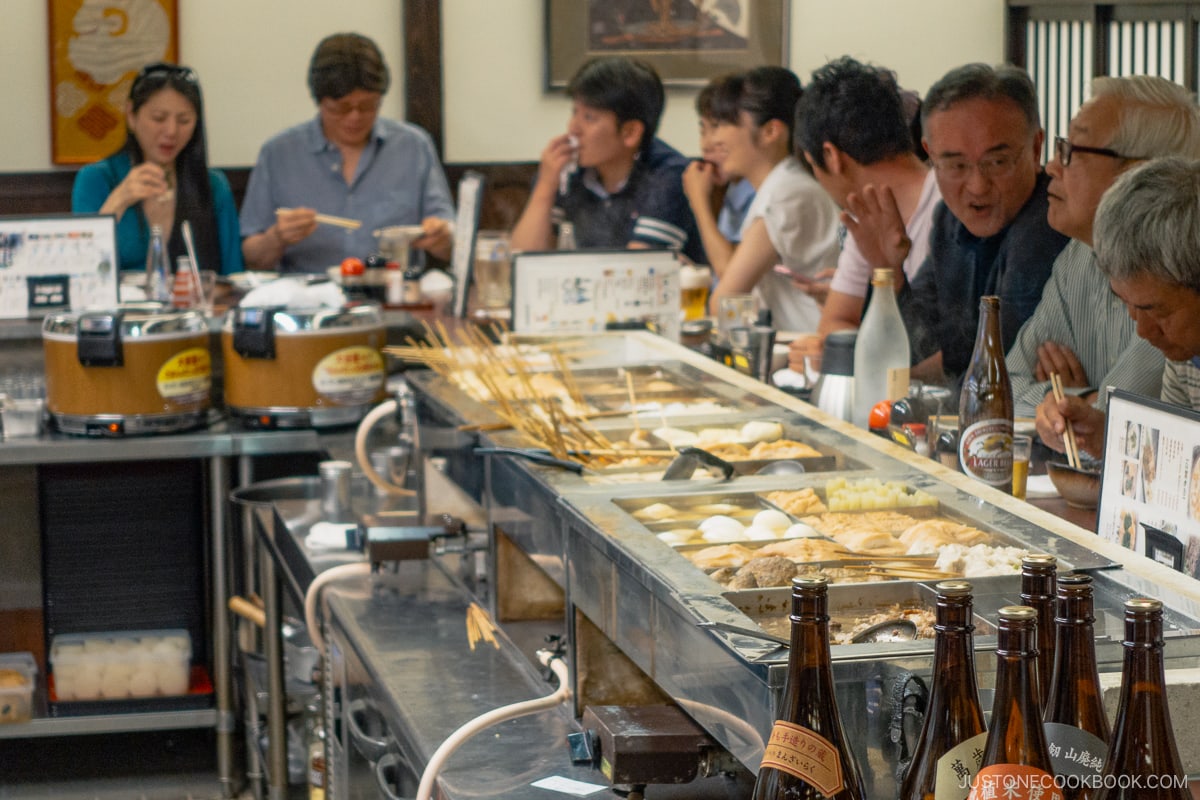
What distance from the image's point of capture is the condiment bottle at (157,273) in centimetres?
443

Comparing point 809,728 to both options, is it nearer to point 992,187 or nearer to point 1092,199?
point 1092,199

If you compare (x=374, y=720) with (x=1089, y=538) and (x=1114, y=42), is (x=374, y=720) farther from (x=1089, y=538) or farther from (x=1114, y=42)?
(x=1114, y=42)

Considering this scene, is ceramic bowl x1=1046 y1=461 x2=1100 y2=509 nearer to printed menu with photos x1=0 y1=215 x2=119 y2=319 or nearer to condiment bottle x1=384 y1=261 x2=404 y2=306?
condiment bottle x1=384 y1=261 x2=404 y2=306

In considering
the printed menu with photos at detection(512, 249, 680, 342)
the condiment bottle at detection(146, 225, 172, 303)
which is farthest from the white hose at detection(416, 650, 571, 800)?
the condiment bottle at detection(146, 225, 172, 303)

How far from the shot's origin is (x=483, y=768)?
68.9 inches

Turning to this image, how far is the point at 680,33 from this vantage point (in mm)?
7305

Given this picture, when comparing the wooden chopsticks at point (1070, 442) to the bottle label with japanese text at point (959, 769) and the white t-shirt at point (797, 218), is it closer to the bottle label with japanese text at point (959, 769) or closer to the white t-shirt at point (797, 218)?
the bottle label with japanese text at point (959, 769)

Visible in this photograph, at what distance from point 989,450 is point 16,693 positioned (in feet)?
9.04

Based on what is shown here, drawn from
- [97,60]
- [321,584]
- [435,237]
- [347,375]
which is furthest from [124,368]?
[97,60]

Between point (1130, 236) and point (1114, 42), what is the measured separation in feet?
16.3

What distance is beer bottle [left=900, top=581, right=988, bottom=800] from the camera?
1032 millimetres

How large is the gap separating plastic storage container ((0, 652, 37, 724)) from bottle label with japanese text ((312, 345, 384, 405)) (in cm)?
104

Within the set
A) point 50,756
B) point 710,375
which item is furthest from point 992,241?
point 50,756

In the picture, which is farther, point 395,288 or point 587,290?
point 395,288
